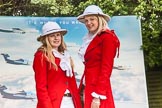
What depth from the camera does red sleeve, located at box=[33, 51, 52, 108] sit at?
4.74 meters

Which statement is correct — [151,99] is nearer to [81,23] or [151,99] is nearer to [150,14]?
[150,14]

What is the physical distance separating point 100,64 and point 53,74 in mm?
604

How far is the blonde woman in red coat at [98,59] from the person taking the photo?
4.55 metres

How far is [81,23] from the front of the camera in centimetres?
519

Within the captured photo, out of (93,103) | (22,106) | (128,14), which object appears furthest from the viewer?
(128,14)

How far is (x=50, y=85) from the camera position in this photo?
15.6ft

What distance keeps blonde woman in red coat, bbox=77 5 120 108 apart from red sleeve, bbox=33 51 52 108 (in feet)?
1.52

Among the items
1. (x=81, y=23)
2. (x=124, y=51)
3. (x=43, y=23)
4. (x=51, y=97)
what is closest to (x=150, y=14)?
(x=124, y=51)

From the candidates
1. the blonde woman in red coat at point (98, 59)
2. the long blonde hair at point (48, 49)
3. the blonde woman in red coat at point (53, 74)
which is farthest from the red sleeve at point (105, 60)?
the long blonde hair at point (48, 49)

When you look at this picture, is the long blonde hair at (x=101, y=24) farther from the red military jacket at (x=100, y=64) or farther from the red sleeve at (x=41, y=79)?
the red sleeve at (x=41, y=79)

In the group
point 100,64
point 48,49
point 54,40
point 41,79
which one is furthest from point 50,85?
point 100,64

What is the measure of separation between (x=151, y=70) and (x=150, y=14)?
856mm

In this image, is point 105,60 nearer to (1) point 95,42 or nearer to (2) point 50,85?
(1) point 95,42

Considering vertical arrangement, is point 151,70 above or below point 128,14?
below
